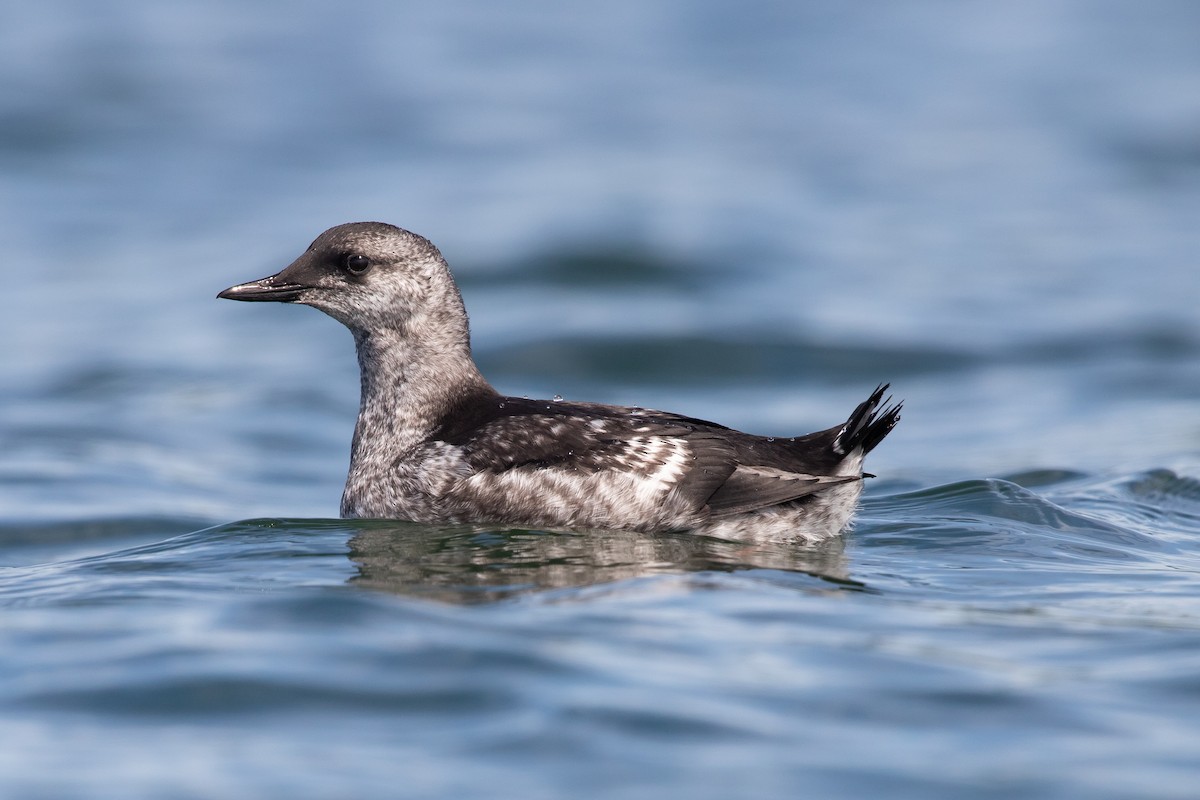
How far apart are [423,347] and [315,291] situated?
641mm

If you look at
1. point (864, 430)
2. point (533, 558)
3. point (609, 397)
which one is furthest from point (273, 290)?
point (609, 397)

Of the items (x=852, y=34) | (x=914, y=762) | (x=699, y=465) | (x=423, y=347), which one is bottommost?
(x=914, y=762)

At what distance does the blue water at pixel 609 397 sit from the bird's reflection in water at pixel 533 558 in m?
0.03

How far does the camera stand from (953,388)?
1550cm

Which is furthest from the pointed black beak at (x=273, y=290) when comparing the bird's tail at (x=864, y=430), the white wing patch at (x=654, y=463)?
the bird's tail at (x=864, y=430)

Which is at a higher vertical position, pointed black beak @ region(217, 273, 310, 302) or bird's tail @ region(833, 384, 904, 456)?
pointed black beak @ region(217, 273, 310, 302)

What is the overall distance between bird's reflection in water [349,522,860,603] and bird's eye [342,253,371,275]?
4.50 ft

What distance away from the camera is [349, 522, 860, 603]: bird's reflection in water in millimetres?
7398

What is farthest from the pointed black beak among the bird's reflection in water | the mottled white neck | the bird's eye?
the bird's reflection in water

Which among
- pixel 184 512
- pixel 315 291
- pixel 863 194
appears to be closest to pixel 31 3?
pixel 863 194

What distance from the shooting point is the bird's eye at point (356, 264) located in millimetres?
8852

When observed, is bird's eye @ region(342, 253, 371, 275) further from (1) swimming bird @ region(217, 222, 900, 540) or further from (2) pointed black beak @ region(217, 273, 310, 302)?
(2) pointed black beak @ region(217, 273, 310, 302)

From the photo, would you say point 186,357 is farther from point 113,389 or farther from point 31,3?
point 31,3

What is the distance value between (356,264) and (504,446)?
1.40 meters
